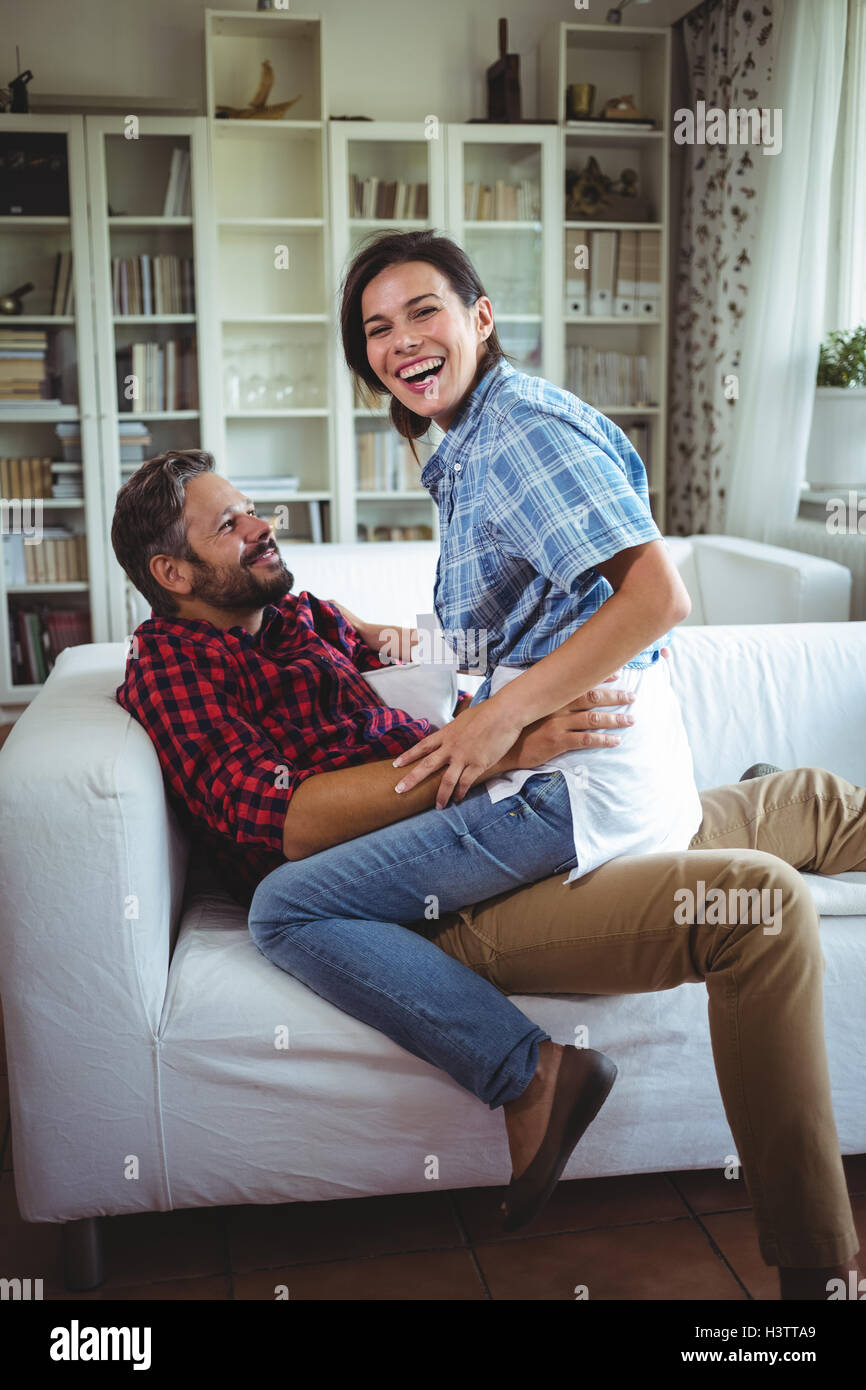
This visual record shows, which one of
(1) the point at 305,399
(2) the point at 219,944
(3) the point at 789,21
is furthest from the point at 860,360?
(2) the point at 219,944

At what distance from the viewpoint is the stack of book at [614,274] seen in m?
4.32

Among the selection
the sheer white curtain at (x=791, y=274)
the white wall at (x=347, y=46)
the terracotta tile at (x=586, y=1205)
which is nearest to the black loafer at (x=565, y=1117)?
the terracotta tile at (x=586, y=1205)

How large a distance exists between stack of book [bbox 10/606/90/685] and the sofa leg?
10.2 ft

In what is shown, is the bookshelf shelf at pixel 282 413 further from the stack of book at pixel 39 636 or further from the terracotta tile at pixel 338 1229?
the terracotta tile at pixel 338 1229

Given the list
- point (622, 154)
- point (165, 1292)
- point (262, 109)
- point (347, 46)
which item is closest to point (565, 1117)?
point (165, 1292)

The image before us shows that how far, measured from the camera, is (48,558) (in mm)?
4305

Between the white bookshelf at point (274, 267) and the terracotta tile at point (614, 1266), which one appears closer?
the terracotta tile at point (614, 1266)

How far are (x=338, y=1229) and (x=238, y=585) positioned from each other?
32.7 inches

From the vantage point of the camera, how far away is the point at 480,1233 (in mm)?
1494

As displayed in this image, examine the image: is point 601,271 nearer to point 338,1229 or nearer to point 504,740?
point 504,740

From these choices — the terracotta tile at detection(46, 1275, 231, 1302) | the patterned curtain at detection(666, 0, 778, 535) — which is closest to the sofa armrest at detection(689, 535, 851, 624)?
the patterned curtain at detection(666, 0, 778, 535)

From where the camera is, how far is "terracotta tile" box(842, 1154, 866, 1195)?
157 cm
